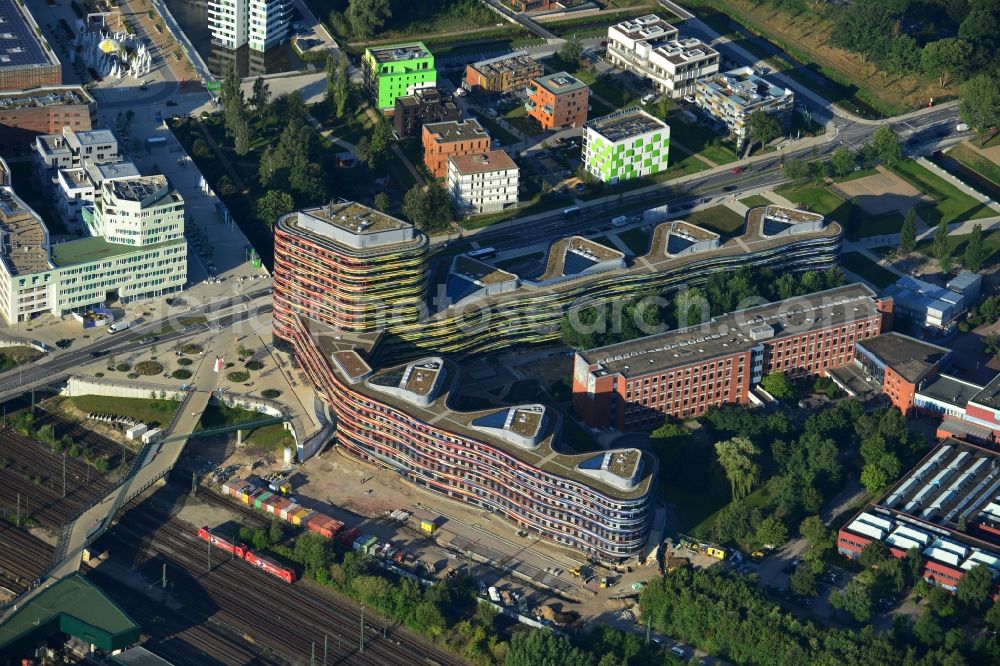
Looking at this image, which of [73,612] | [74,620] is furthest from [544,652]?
[73,612]

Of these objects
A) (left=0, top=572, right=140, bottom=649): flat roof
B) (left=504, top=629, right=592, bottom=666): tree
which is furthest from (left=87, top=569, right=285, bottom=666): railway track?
(left=504, top=629, right=592, bottom=666): tree

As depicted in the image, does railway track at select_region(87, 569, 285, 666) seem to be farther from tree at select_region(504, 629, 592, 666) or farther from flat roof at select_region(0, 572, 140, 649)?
tree at select_region(504, 629, 592, 666)

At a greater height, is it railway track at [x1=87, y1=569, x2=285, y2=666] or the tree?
the tree

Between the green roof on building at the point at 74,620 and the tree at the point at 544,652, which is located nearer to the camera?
the tree at the point at 544,652

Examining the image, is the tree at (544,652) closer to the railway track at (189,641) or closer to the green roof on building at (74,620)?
the railway track at (189,641)

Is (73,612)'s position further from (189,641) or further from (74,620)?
(189,641)

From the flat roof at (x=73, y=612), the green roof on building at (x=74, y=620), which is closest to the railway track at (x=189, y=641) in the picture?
the green roof on building at (x=74, y=620)

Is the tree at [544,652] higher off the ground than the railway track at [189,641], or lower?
higher
